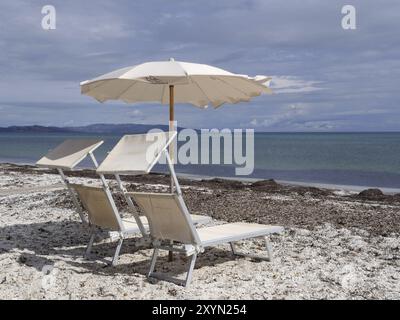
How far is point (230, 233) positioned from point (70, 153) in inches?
75.3

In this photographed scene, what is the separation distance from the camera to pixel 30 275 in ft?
17.5

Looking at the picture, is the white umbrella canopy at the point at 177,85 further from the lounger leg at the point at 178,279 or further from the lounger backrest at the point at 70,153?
the lounger leg at the point at 178,279

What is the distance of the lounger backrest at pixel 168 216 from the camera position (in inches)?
195

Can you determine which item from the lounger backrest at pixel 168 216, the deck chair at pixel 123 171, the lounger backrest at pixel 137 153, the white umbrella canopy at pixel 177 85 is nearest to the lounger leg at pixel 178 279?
the lounger backrest at pixel 168 216

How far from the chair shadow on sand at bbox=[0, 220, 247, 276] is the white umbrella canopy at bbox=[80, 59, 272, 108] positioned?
1.85 metres

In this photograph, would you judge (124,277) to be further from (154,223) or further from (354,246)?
(354,246)

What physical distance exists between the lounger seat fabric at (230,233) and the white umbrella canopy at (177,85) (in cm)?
154

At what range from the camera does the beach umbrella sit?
5.68 meters

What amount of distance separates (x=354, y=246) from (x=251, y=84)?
87.9 inches

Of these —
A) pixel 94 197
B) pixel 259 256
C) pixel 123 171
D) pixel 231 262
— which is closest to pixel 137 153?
pixel 123 171

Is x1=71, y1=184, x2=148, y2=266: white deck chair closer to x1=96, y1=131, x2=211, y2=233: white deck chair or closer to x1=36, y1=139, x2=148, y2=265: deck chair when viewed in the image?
x1=36, y1=139, x2=148, y2=265: deck chair

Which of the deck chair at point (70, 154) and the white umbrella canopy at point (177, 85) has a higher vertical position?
the white umbrella canopy at point (177, 85)
